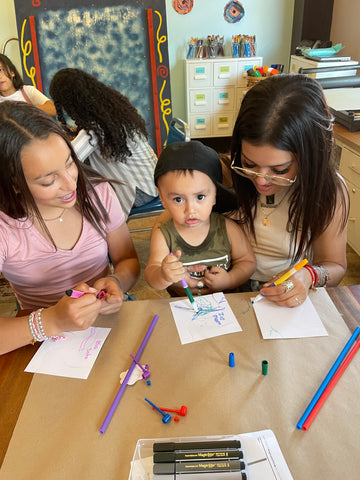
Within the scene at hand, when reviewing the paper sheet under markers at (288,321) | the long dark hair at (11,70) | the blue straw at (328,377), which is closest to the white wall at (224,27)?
the long dark hair at (11,70)

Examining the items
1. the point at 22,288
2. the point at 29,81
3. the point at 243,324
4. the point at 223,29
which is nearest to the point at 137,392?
the point at 243,324

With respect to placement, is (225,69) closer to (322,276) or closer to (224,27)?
(224,27)

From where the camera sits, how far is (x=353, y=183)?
2.20 m

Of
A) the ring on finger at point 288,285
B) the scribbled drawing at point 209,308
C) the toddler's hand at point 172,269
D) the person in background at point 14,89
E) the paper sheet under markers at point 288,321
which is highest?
the person in background at point 14,89

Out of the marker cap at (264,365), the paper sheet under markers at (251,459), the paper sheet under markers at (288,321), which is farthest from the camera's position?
the paper sheet under markers at (288,321)

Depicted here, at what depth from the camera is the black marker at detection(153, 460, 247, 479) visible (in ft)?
1.94

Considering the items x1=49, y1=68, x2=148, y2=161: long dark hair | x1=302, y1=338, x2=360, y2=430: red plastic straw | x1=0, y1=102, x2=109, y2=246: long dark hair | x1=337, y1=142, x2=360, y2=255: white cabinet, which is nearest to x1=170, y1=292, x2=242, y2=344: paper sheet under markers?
x1=302, y1=338, x2=360, y2=430: red plastic straw

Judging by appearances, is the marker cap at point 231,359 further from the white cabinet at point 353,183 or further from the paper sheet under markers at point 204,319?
the white cabinet at point 353,183

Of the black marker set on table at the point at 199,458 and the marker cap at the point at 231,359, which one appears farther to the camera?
the marker cap at the point at 231,359

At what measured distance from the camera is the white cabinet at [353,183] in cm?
213

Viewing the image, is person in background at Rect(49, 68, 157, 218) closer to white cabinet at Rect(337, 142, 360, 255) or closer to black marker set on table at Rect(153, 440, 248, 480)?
white cabinet at Rect(337, 142, 360, 255)

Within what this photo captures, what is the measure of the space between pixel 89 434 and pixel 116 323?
0.93 ft

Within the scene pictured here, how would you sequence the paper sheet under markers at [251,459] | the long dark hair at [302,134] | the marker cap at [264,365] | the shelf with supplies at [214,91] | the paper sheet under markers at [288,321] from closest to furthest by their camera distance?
1. the paper sheet under markers at [251,459]
2. the marker cap at [264,365]
3. the paper sheet under markers at [288,321]
4. the long dark hair at [302,134]
5. the shelf with supplies at [214,91]

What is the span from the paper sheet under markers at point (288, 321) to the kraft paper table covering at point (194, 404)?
0.02m
